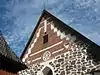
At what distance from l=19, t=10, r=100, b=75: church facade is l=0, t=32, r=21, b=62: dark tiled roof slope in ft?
12.4

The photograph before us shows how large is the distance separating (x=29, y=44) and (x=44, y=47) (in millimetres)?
1838

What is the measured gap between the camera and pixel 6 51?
19812 mm

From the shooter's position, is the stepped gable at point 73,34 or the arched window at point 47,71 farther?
the arched window at point 47,71

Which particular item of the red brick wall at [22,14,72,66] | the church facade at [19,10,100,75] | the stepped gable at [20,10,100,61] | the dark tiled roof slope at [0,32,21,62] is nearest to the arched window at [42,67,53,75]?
the church facade at [19,10,100,75]

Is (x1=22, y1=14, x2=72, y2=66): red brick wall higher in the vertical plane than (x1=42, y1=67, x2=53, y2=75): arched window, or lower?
higher

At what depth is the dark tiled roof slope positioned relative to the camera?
19359mm

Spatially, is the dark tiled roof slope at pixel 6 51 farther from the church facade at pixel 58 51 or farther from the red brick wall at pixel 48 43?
the red brick wall at pixel 48 43

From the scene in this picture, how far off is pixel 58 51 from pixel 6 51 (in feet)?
15.7

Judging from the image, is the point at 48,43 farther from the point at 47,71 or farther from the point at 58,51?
the point at 47,71

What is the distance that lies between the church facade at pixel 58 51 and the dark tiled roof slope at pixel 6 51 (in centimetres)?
377

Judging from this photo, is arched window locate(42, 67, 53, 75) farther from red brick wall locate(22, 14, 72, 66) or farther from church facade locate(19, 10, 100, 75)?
red brick wall locate(22, 14, 72, 66)

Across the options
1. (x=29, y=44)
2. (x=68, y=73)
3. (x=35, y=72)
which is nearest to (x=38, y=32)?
(x=29, y=44)

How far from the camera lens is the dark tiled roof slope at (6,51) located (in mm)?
19359

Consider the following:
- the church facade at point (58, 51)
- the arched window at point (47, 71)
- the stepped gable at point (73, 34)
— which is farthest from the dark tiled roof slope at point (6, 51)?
the stepped gable at point (73, 34)
